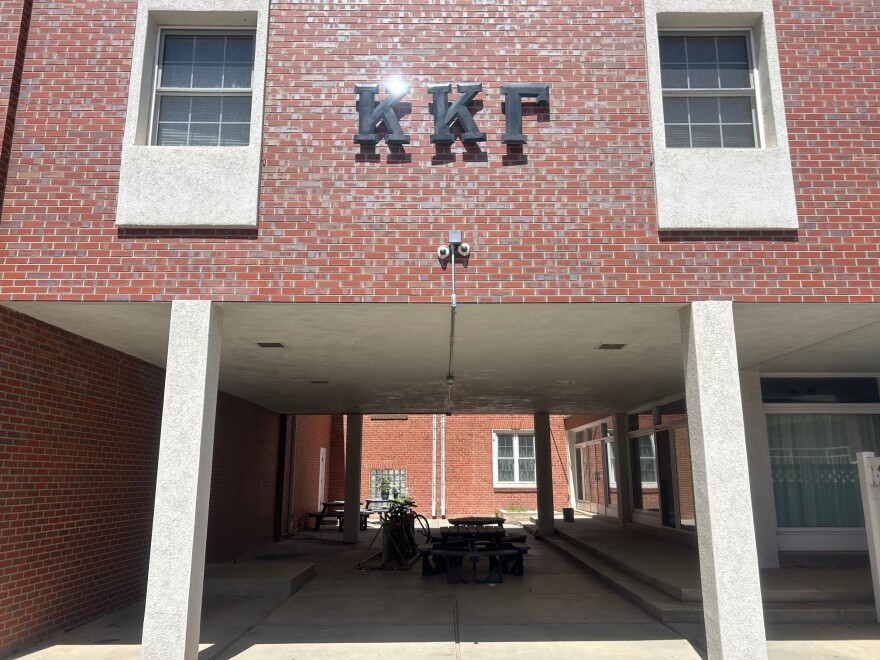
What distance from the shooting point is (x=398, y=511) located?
12.1 metres

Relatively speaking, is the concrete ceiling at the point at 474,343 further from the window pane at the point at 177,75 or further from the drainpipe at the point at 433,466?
the drainpipe at the point at 433,466

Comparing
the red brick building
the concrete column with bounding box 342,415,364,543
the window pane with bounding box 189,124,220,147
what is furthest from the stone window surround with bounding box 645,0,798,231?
the concrete column with bounding box 342,415,364,543

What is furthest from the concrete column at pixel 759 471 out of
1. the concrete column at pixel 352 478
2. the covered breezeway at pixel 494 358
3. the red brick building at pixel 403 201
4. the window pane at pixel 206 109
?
the concrete column at pixel 352 478

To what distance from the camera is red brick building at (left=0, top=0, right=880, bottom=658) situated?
18.6ft

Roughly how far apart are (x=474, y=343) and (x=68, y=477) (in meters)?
4.48

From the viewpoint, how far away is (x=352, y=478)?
15461 mm

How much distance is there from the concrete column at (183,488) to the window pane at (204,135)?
5.30 feet

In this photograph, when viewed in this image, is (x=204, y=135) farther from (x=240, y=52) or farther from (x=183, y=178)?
(x=240, y=52)

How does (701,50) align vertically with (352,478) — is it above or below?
above

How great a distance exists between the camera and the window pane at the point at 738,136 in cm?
628

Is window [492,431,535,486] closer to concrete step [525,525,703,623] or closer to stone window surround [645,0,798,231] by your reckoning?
concrete step [525,525,703,623]

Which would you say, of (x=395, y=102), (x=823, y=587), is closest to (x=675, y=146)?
(x=395, y=102)

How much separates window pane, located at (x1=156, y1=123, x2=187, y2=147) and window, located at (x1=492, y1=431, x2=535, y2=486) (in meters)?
17.5

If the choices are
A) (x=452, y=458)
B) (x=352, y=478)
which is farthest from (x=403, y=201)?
(x=452, y=458)
